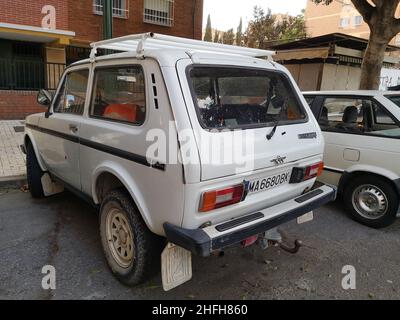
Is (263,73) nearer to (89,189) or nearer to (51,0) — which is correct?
(89,189)

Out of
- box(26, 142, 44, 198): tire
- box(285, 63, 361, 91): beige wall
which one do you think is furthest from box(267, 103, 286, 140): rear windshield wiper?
box(285, 63, 361, 91): beige wall

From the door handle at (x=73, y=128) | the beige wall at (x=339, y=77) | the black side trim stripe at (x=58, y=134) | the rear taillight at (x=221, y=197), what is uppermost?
the beige wall at (x=339, y=77)

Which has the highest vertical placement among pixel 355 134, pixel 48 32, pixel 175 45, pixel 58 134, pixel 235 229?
pixel 48 32

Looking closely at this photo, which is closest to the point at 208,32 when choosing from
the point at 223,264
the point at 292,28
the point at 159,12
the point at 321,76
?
the point at 292,28

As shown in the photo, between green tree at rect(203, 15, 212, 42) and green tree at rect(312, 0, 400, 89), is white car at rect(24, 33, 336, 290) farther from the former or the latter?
green tree at rect(203, 15, 212, 42)

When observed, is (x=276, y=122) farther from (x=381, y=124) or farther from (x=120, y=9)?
(x=120, y=9)

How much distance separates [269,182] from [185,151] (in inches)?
34.2

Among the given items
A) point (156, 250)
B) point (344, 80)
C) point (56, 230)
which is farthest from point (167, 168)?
point (344, 80)

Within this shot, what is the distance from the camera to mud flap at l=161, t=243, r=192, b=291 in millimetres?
2383

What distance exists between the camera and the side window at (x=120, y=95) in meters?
2.55

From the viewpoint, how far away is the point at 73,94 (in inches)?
142

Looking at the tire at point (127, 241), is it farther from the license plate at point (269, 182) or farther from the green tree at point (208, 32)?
the green tree at point (208, 32)

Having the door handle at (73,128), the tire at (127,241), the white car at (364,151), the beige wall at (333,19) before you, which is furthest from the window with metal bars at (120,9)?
the beige wall at (333,19)

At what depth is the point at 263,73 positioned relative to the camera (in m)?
3.04
